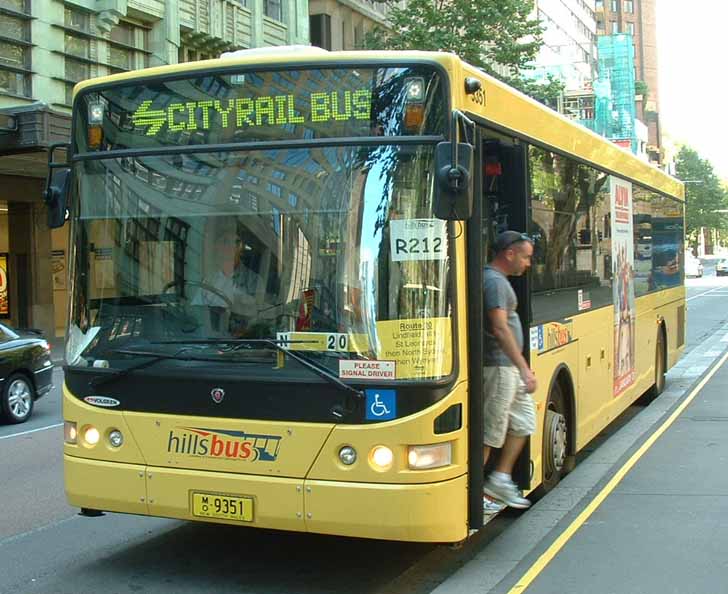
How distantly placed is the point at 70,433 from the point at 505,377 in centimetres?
265

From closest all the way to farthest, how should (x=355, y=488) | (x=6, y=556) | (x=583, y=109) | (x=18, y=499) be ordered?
1. (x=355, y=488)
2. (x=6, y=556)
3. (x=18, y=499)
4. (x=583, y=109)

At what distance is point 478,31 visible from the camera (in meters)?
30.6

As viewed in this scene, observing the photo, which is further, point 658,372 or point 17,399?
point 658,372

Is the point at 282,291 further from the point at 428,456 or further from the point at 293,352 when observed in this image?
the point at 428,456

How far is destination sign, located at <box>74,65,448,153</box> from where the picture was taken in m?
5.29

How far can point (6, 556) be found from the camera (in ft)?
20.6

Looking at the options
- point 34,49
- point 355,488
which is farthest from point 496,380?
point 34,49

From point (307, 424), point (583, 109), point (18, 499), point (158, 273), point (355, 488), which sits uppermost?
point (583, 109)

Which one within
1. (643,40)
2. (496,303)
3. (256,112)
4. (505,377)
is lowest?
(505,377)

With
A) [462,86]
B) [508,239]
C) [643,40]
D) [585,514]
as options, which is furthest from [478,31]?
[643,40]

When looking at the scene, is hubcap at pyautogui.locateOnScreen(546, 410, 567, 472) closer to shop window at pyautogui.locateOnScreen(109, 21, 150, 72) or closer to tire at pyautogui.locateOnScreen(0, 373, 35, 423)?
tire at pyautogui.locateOnScreen(0, 373, 35, 423)

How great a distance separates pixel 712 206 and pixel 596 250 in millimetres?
100775

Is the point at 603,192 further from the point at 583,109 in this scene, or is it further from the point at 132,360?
the point at 583,109

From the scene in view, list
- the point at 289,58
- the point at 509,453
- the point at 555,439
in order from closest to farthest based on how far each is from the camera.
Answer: the point at 289,58 → the point at 509,453 → the point at 555,439
